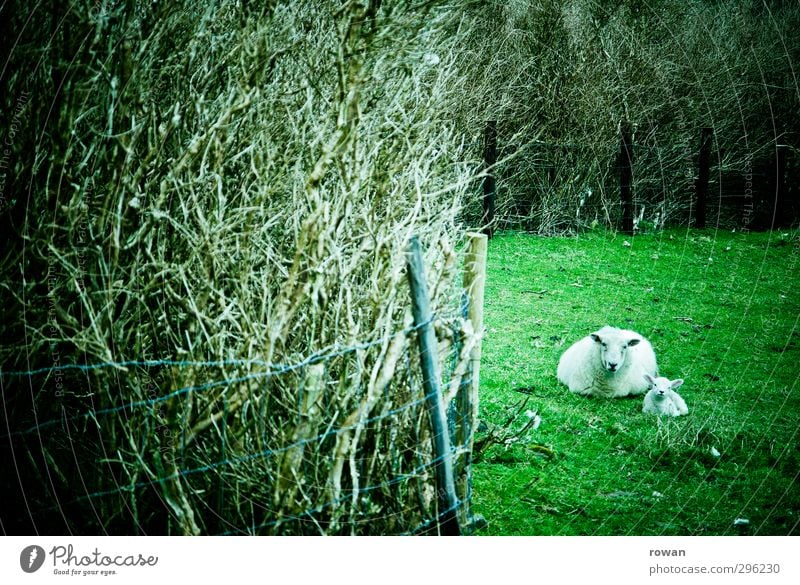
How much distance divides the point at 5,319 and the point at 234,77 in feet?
5.29

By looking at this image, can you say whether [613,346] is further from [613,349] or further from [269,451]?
[269,451]

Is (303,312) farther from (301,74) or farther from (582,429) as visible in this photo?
(582,429)

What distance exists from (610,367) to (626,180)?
14.1ft

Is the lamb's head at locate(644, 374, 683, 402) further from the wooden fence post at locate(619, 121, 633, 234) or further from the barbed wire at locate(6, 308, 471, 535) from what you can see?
the wooden fence post at locate(619, 121, 633, 234)

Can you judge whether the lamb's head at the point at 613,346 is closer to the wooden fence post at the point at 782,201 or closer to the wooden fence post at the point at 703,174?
the wooden fence post at the point at 782,201

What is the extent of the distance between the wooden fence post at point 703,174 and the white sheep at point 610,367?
3.83m

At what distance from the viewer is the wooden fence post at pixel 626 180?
8.34 meters

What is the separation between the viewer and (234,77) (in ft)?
10.6

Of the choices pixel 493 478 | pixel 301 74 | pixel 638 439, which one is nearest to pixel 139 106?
pixel 301 74

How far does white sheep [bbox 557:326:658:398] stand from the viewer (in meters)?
5.12
